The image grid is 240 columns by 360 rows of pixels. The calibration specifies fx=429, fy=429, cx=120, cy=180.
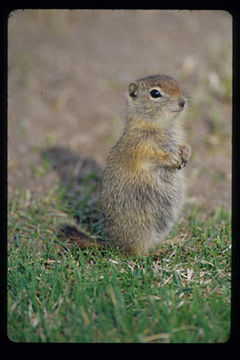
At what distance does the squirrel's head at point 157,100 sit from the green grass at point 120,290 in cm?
125

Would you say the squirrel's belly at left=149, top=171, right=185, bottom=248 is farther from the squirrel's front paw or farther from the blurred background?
the blurred background

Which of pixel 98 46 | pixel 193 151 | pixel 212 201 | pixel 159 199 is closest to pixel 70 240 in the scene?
pixel 159 199

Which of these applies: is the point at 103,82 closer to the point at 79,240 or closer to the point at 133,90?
the point at 133,90

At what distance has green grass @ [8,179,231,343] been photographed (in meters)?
2.78

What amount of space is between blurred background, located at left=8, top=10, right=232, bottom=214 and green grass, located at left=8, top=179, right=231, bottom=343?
1.45 meters

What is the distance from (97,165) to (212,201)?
5.85ft

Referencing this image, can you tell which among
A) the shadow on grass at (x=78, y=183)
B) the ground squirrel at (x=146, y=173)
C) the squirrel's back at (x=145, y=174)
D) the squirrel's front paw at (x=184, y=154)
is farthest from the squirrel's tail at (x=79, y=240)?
the squirrel's front paw at (x=184, y=154)

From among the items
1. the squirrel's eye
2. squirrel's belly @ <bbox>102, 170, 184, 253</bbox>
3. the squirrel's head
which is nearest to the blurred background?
squirrel's belly @ <bbox>102, 170, 184, 253</bbox>

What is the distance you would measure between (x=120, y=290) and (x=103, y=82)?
5469 millimetres

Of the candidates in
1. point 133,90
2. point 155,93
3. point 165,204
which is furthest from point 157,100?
point 165,204

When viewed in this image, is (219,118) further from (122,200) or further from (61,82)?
(122,200)

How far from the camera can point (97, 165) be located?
6.37 metres

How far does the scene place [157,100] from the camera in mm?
4070
